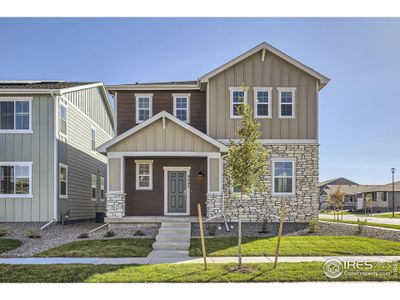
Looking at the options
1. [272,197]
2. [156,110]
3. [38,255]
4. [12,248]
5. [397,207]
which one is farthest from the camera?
[397,207]

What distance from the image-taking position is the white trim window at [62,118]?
17.5 m

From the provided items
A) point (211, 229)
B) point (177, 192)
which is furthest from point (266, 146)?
point (211, 229)

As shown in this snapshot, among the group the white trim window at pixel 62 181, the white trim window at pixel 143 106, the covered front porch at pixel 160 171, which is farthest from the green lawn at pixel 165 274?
the white trim window at pixel 143 106

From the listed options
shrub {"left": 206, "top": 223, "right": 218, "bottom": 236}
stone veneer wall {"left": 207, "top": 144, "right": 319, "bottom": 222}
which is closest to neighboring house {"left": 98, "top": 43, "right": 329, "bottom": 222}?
stone veneer wall {"left": 207, "top": 144, "right": 319, "bottom": 222}

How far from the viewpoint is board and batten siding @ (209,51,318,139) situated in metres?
17.1

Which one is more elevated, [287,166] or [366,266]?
[287,166]

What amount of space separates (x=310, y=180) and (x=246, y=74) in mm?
5462

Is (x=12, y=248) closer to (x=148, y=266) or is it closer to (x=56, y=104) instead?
(x=148, y=266)

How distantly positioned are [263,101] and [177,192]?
5.58 m

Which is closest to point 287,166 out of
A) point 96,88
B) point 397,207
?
point 96,88

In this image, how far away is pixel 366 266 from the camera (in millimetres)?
9367

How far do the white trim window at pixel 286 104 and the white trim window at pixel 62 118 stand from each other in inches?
391

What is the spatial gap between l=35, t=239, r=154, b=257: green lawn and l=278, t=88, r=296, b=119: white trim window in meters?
8.23

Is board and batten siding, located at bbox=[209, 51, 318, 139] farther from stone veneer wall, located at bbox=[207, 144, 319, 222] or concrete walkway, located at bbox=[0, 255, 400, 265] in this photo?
concrete walkway, located at bbox=[0, 255, 400, 265]
